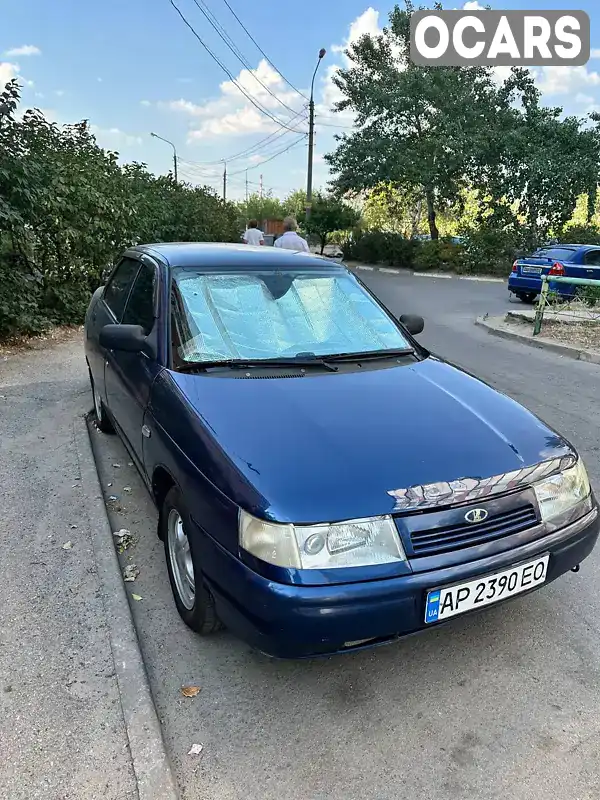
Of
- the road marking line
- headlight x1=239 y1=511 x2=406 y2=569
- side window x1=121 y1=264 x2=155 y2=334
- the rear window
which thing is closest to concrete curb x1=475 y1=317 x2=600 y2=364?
the rear window

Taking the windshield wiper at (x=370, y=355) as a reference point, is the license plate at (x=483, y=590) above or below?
below

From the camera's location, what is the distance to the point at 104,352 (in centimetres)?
454

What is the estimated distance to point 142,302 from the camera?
13.0ft

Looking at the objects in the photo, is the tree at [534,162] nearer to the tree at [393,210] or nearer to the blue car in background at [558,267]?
the tree at [393,210]

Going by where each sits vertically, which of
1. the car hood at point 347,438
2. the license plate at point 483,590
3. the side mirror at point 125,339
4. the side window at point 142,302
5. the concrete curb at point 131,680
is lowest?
the concrete curb at point 131,680

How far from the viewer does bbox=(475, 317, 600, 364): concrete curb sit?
9.07 m

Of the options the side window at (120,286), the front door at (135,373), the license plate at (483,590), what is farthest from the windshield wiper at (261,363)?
the side window at (120,286)

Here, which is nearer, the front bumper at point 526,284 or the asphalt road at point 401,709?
the asphalt road at point 401,709

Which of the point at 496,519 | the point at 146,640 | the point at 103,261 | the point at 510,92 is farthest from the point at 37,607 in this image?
the point at 510,92

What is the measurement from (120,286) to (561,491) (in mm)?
3469

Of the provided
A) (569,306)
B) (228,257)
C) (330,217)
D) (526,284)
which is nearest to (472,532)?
(228,257)

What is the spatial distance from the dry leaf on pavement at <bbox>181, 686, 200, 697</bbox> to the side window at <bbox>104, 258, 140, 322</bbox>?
8.67 feet

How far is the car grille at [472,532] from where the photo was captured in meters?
2.27

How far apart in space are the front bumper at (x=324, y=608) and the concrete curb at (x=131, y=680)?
18.1 inches
